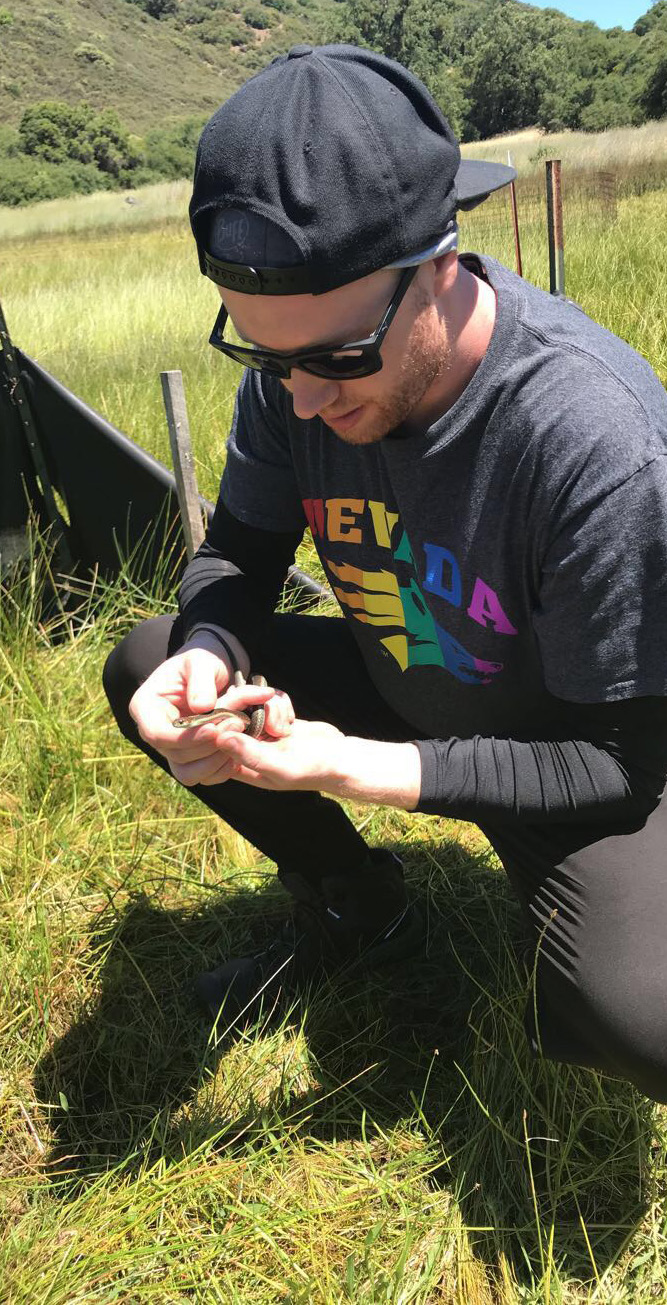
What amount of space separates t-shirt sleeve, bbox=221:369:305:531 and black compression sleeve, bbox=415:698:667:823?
668 mm

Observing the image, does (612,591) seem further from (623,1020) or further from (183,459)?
(183,459)

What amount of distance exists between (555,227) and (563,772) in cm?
422

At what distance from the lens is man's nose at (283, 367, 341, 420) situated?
4.56 feet

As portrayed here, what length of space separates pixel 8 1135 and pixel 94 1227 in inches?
14.4

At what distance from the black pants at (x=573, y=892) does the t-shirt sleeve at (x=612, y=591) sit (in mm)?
296

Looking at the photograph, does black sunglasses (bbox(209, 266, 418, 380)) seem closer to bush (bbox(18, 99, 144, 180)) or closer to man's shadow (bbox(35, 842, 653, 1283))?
man's shadow (bbox(35, 842, 653, 1283))

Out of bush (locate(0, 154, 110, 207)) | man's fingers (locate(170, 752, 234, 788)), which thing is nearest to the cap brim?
man's fingers (locate(170, 752, 234, 788))

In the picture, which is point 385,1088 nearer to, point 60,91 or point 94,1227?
point 94,1227

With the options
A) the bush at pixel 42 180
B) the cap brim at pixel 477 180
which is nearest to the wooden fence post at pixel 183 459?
the cap brim at pixel 477 180

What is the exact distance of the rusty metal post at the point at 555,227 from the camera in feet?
15.4

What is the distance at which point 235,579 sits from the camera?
78.0 inches

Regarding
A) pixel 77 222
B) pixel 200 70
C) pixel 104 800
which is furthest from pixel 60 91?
pixel 104 800

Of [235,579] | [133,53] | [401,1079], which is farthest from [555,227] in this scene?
[133,53]

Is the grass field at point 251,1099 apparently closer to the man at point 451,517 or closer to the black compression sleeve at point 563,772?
the man at point 451,517
